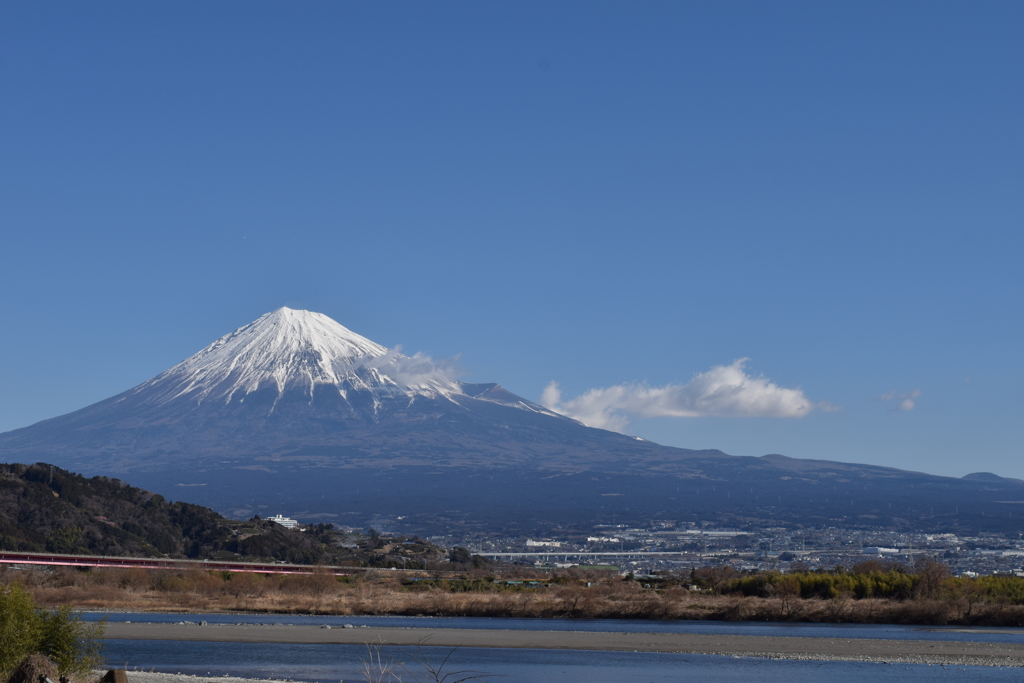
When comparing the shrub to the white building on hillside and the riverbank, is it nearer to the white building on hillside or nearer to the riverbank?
the riverbank

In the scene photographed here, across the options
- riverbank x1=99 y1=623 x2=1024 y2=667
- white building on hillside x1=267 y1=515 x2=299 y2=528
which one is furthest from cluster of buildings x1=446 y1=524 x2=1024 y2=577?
riverbank x1=99 y1=623 x2=1024 y2=667

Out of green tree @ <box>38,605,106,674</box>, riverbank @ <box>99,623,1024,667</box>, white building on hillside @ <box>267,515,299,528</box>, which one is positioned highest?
white building on hillside @ <box>267,515,299,528</box>

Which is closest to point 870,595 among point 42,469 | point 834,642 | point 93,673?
point 834,642

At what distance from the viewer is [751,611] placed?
6450cm

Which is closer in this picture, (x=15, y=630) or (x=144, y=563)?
(x=15, y=630)

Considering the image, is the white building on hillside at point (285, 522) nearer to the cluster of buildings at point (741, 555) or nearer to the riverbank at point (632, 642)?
the cluster of buildings at point (741, 555)

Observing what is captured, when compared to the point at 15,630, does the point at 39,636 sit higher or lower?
lower

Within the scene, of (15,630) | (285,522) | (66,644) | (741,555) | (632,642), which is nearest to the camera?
(15,630)

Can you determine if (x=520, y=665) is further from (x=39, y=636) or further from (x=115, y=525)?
(x=115, y=525)

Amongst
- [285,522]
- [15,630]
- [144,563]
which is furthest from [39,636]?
[285,522]

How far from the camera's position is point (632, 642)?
47344mm

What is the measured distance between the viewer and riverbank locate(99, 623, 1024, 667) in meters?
42.2

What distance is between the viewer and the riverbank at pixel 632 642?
42.2 m

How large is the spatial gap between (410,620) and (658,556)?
12494 centimetres
